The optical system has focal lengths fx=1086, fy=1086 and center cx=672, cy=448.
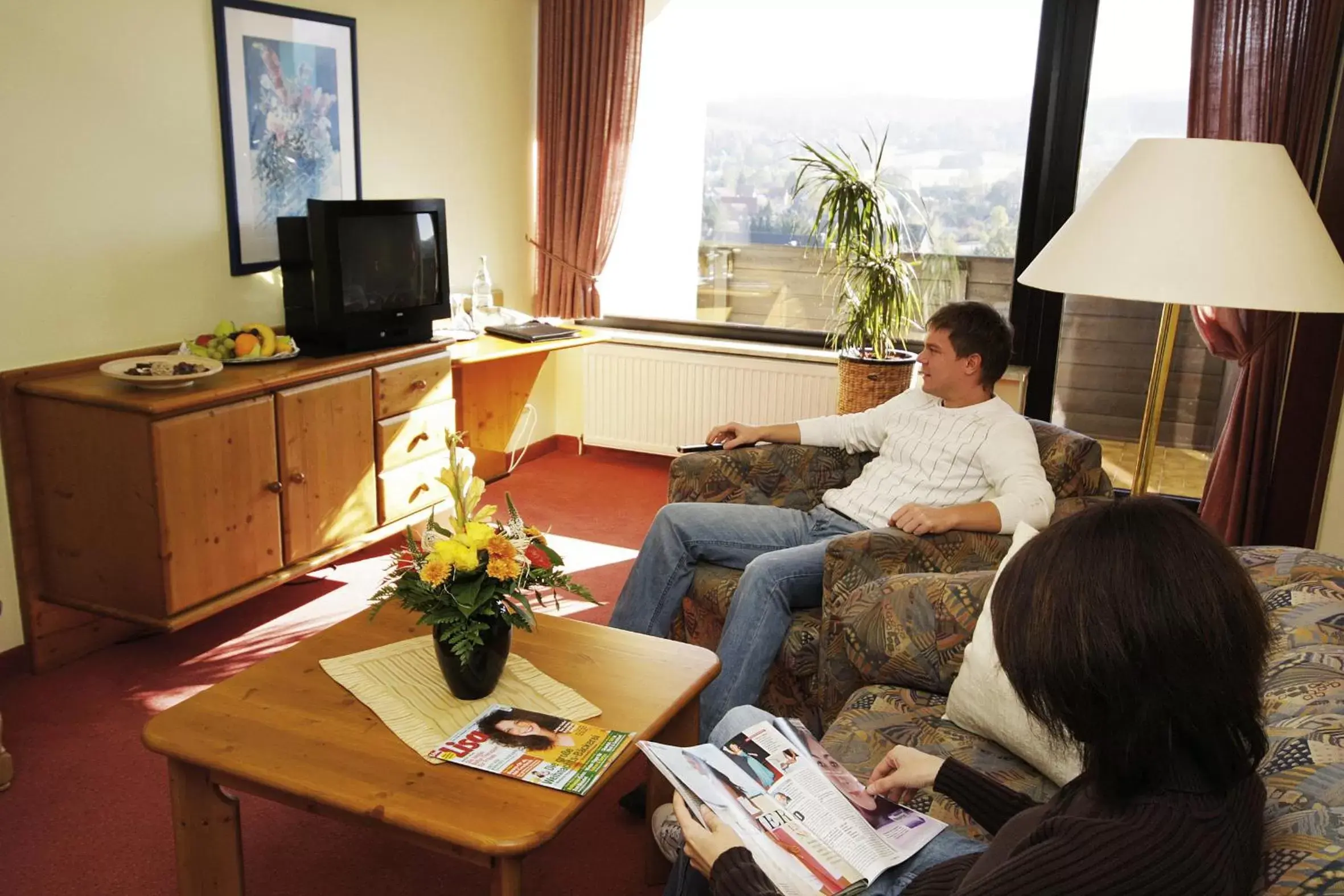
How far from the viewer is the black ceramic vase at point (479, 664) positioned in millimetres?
1901

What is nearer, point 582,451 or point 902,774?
point 902,774

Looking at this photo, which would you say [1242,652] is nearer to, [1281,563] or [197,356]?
[1281,563]

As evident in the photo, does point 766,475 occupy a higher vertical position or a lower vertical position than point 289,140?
lower

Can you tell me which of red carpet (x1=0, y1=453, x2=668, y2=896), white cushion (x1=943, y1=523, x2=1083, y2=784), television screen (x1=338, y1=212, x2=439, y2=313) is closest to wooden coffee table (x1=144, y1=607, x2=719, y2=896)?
red carpet (x1=0, y1=453, x2=668, y2=896)

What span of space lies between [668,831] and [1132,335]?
340 centimetres

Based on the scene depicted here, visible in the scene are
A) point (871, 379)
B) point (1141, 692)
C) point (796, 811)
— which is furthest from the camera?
point (871, 379)

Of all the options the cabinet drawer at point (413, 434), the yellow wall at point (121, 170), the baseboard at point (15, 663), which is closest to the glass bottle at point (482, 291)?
the yellow wall at point (121, 170)

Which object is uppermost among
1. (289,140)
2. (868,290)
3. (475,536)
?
(289,140)

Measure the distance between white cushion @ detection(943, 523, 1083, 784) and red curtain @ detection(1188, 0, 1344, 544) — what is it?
8.52ft

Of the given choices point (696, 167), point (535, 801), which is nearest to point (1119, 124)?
point (696, 167)

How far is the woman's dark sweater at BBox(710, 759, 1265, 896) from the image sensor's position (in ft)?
3.34

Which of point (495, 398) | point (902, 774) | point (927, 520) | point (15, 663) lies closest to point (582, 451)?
point (495, 398)

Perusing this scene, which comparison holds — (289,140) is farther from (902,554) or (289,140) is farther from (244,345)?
(902,554)

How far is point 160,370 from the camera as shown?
2.92 meters
